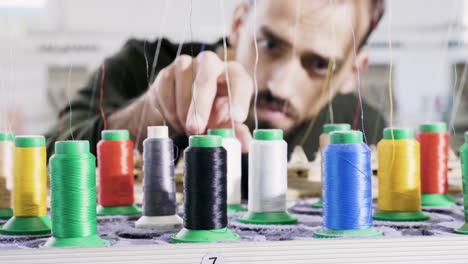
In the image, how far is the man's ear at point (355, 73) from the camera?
268 centimetres

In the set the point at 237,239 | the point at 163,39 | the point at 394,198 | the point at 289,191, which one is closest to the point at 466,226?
the point at 394,198

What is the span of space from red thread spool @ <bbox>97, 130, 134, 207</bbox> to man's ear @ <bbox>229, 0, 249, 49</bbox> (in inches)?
27.5

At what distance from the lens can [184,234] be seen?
159cm

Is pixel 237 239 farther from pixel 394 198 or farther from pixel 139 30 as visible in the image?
pixel 139 30

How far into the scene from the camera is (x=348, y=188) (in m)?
1.58

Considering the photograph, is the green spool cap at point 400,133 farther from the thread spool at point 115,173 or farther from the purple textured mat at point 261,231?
the thread spool at point 115,173

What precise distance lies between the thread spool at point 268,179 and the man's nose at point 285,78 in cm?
71

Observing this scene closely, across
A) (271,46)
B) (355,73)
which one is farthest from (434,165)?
(271,46)

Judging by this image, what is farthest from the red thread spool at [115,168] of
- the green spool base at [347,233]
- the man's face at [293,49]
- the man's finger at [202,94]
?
the green spool base at [347,233]

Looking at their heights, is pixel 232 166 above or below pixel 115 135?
below

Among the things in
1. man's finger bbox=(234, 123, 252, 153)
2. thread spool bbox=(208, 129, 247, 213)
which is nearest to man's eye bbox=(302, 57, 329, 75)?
man's finger bbox=(234, 123, 252, 153)

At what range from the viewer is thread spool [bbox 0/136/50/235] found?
1.80 metres

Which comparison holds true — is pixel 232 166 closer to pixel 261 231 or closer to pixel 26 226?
pixel 261 231

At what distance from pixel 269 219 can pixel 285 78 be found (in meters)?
0.87
